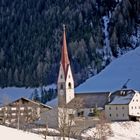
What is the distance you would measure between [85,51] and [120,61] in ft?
42.4

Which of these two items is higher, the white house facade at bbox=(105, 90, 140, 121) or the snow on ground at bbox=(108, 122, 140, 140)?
the white house facade at bbox=(105, 90, 140, 121)

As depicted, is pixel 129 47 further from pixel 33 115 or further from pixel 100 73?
pixel 33 115

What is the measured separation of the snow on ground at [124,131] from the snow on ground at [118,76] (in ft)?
206

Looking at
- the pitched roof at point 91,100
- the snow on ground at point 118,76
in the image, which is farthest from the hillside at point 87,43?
the pitched roof at point 91,100

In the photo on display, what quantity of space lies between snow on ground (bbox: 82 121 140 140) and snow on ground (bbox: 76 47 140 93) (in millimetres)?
62822

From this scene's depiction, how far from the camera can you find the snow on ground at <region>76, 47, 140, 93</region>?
521 feet

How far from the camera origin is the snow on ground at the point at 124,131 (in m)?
79.7

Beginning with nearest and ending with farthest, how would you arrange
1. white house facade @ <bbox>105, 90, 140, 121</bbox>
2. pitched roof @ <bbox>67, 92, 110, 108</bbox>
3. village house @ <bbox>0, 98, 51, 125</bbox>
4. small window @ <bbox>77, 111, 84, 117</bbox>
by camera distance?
village house @ <bbox>0, 98, 51, 125</bbox>, small window @ <bbox>77, 111, 84, 117</bbox>, white house facade @ <bbox>105, 90, 140, 121</bbox>, pitched roof @ <bbox>67, 92, 110, 108</bbox>

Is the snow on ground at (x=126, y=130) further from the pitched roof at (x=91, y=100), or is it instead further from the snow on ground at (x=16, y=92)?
the snow on ground at (x=16, y=92)

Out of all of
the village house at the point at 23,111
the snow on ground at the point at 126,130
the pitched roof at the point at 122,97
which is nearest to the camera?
the snow on ground at the point at 126,130

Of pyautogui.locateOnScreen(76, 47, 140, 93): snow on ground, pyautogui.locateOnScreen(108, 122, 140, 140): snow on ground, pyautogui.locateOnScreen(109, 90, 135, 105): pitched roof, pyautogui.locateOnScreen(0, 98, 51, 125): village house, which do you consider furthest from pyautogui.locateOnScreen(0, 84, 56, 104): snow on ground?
pyautogui.locateOnScreen(108, 122, 140, 140): snow on ground

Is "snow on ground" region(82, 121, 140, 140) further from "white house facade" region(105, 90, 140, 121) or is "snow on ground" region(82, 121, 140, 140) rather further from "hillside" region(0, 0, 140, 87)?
"hillside" region(0, 0, 140, 87)

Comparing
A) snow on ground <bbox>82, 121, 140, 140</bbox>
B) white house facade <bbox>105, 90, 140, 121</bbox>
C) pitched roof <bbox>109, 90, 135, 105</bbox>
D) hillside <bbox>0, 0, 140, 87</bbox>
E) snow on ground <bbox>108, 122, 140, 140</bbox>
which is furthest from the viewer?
hillside <bbox>0, 0, 140, 87</bbox>

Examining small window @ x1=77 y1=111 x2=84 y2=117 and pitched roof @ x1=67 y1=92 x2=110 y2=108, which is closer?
small window @ x1=77 y1=111 x2=84 y2=117
